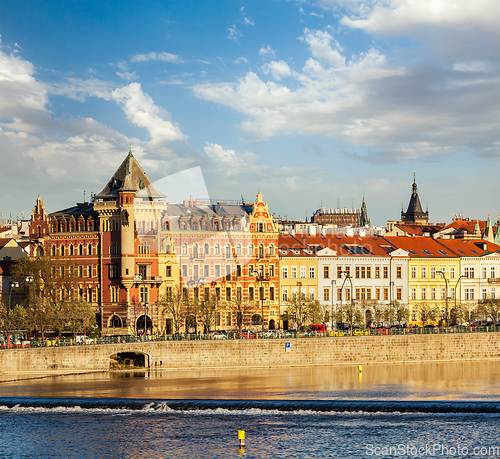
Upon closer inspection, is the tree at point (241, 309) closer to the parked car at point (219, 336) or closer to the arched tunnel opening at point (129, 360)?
the parked car at point (219, 336)

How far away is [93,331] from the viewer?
94562mm

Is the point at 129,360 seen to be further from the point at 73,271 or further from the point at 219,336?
the point at 73,271

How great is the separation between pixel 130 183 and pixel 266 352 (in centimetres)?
2612

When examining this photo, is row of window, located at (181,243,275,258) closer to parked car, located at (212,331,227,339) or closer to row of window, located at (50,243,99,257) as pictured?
row of window, located at (50,243,99,257)

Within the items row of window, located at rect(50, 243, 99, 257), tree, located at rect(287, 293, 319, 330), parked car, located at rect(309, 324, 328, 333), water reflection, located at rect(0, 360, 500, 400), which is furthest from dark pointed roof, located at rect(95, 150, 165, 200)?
water reflection, located at rect(0, 360, 500, 400)

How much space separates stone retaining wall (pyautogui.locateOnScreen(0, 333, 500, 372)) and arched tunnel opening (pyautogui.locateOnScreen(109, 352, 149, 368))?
0.80m

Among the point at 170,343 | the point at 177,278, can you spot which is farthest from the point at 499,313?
the point at 170,343

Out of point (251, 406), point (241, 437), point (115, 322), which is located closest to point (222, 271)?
point (115, 322)

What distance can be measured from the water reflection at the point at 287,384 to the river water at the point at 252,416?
0.34 ft

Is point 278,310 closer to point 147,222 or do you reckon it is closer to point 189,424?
point 147,222

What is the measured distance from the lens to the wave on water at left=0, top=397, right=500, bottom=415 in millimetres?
59844

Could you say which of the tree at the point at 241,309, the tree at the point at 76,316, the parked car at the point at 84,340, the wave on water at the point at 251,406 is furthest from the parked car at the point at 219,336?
the wave on water at the point at 251,406

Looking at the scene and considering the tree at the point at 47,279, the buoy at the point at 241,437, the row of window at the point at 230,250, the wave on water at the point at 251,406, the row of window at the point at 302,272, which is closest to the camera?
the buoy at the point at 241,437

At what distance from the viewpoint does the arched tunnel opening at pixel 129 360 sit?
84250mm
